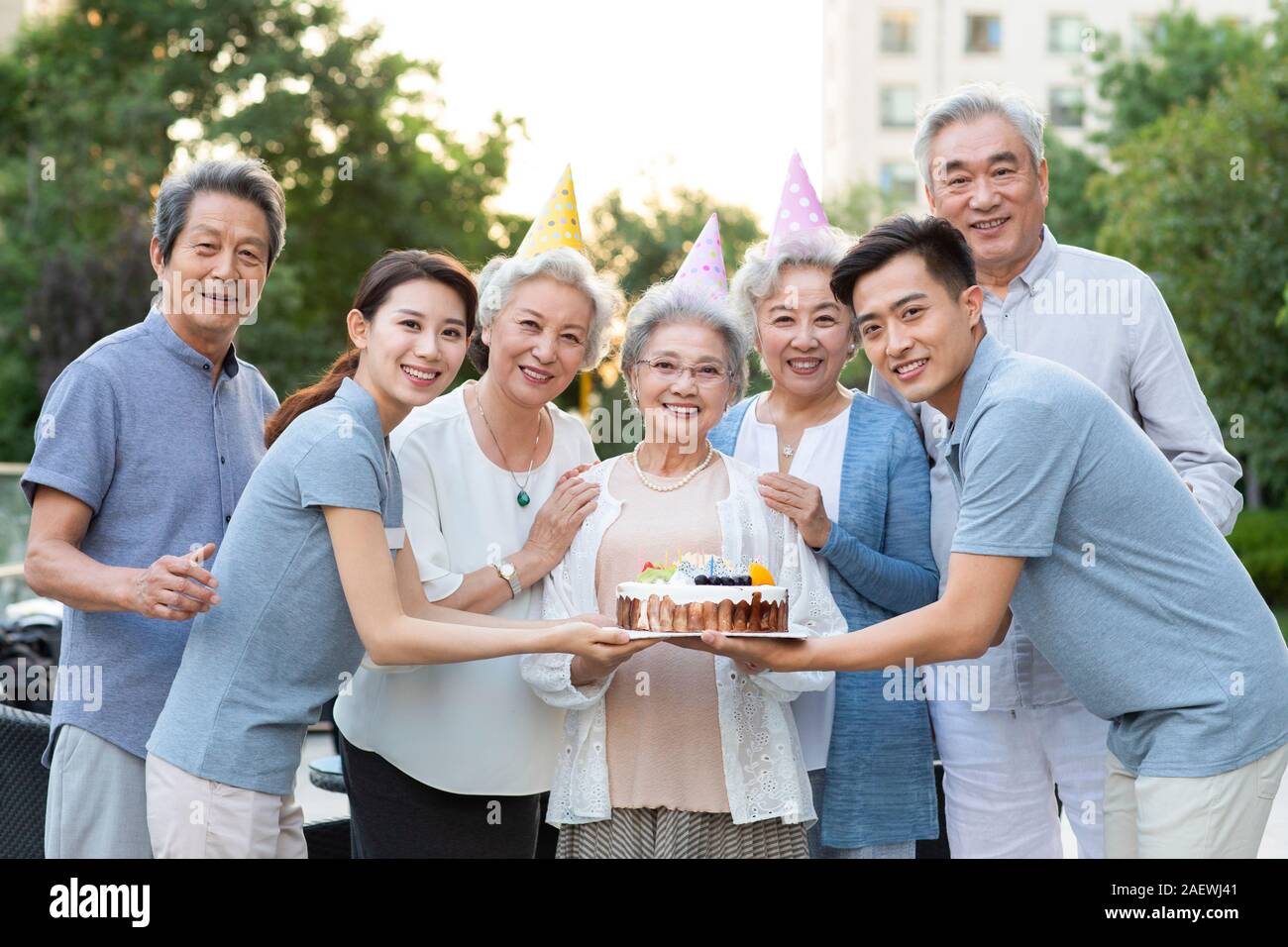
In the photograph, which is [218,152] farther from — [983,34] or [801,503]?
[983,34]

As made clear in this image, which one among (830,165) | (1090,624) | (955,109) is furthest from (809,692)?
(830,165)

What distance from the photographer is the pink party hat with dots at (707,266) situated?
4552 mm

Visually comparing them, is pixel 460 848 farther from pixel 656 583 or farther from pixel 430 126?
pixel 430 126

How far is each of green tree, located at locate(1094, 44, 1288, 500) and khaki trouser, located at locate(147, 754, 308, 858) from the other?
1810 centimetres

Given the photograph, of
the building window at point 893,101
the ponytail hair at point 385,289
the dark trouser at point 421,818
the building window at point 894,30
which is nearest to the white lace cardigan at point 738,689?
the dark trouser at point 421,818

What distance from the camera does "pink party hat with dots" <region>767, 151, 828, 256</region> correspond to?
15.2 ft

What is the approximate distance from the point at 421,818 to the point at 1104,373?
2378mm

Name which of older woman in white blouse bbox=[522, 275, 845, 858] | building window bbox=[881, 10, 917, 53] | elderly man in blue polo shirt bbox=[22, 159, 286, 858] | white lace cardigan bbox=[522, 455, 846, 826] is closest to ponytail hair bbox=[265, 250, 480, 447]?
elderly man in blue polo shirt bbox=[22, 159, 286, 858]

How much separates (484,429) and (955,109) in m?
1.75

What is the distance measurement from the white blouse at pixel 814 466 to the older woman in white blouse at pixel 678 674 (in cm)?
19

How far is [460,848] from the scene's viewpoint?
417 centimetres

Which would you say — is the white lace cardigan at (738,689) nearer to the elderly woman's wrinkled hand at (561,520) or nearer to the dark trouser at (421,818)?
the elderly woman's wrinkled hand at (561,520)

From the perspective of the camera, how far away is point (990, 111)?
4477mm
